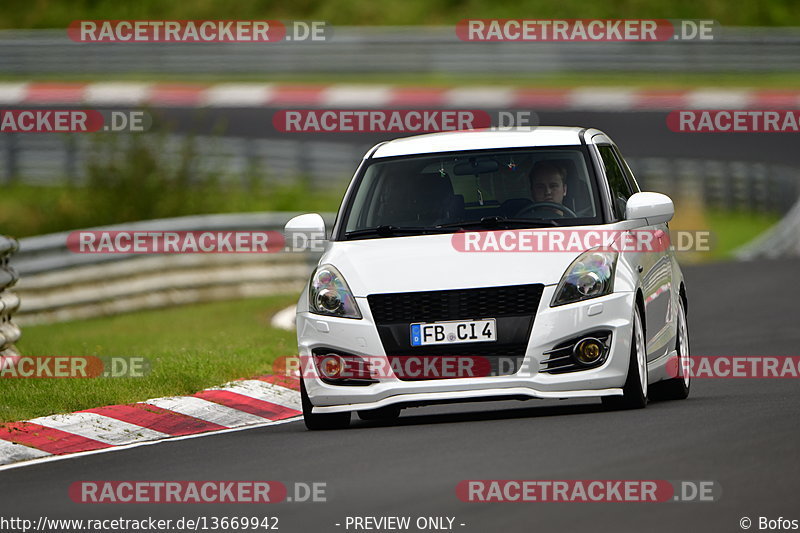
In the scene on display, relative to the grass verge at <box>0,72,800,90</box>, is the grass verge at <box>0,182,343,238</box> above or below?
below

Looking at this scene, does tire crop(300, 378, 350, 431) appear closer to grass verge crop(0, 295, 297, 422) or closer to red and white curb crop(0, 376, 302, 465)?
red and white curb crop(0, 376, 302, 465)

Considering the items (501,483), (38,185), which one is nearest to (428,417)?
(501,483)

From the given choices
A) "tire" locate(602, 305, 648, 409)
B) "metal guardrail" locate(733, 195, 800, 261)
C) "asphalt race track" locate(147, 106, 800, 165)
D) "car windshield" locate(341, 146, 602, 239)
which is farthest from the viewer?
"asphalt race track" locate(147, 106, 800, 165)

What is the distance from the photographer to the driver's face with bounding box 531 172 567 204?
10.4m

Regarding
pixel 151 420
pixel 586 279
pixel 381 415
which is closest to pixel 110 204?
pixel 151 420

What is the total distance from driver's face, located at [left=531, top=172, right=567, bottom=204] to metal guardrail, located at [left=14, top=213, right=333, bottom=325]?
10.6 metres

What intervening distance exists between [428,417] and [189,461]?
82.3 inches

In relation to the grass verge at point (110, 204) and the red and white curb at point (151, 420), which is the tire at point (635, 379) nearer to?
the red and white curb at point (151, 420)

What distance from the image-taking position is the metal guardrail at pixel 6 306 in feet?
42.9

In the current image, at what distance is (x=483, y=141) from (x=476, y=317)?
168 cm

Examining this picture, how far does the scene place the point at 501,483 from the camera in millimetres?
7488

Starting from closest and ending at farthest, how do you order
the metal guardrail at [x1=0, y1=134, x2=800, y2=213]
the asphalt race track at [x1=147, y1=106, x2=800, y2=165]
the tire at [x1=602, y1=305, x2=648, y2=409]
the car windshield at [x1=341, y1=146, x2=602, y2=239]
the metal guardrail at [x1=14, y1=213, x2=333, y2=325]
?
the tire at [x1=602, y1=305, x2=648, y2=409], the car windshield at [x1=341, y1=146, x2=602, y2=239], the metal guardrail at [x1=14, y1=213, x2=333, y2=325], the metal guardrail at [x1=0, y1=134, x2=800, y2=213], the asphalt race track at [x1=147, y1=106, x2=800, y2=165]

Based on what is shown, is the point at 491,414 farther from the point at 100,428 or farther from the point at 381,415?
the point at 100,428

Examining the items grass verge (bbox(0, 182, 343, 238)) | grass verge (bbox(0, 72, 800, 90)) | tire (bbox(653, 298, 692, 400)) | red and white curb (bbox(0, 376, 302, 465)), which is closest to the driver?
tire (bbox(653, 298, 692, 400))
